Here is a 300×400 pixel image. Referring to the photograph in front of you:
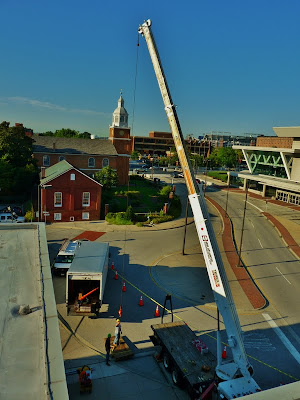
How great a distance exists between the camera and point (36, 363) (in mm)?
8930

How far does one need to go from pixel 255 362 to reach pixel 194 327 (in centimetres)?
360

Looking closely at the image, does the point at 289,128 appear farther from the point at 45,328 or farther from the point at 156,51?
the point at 45,328

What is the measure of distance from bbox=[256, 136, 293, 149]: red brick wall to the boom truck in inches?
1943

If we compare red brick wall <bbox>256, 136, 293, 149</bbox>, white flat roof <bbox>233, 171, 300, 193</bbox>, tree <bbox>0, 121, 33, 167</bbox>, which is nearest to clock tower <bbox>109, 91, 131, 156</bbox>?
tree <bbox>0, 121, 33, 167</bbox>

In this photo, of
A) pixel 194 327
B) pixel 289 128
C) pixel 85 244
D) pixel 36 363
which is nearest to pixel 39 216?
pixel 85 244

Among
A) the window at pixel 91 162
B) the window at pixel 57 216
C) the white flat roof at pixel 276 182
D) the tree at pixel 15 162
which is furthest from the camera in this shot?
the window at pixel 91 162

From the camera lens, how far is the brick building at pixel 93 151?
199 feet

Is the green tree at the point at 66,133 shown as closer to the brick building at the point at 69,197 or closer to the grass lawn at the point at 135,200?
the grass lawn at the point at 135,200

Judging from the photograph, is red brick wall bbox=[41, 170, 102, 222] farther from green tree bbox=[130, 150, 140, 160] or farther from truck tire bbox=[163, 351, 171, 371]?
green tree bbox=[130, 150, 140, 160]

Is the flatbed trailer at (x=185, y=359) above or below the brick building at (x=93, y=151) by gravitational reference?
below

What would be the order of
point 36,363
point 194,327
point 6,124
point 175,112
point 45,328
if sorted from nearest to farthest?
point 36,363 < point 45,328 < point 175,112 < point 194,327 < point 6,124

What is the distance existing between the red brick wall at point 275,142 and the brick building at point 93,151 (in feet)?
82.3

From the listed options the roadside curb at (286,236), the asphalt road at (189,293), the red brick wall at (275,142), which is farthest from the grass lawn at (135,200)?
the red brick wall at (275,142)

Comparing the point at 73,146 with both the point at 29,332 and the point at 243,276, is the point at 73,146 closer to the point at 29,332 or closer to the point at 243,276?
the point at 243,276
